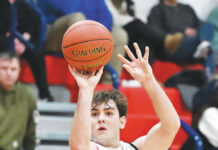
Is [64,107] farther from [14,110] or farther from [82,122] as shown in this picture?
[82,122]

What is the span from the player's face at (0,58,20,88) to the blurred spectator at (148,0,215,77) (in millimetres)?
1595

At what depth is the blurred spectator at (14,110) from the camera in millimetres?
3670

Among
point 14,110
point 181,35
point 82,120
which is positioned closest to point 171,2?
point 181,35

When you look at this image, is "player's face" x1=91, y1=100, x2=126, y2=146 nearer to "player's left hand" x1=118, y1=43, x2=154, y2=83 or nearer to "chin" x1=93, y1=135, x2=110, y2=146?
"chin" x1=93, y1=135, x2=110, y2=146

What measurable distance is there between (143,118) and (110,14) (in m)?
1.09

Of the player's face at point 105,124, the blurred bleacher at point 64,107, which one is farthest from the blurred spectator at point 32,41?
the player's face at point 105,124

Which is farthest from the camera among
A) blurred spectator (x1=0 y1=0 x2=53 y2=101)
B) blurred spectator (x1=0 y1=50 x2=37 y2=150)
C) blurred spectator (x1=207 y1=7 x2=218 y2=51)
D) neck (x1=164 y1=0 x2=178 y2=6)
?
neck (x1=164 y1=0 x2=178 y2=6)

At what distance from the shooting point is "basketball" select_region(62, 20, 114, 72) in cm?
210

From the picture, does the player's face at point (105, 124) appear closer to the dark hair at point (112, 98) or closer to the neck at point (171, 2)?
the dark hair at point (112, 98)

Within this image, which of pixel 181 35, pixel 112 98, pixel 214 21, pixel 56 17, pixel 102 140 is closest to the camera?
pixel 102 140

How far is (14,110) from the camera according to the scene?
3729 millimetres

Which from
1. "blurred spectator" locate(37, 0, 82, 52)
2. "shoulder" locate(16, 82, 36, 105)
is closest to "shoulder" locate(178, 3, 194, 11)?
"blurred spectator" locate(37, 0, 82, 52)

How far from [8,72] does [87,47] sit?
5.61 ft

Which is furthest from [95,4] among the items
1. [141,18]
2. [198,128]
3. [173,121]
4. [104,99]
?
[173,121]
